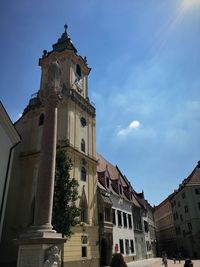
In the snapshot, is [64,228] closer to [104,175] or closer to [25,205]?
[25,205]

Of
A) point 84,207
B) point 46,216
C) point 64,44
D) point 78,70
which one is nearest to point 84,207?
point 84,207

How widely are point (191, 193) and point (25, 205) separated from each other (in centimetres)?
3731

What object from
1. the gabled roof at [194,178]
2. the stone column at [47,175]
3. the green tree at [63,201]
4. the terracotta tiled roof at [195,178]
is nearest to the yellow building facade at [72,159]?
the green tree at [63,201]

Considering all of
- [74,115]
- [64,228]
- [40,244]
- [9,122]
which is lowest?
[40,244]

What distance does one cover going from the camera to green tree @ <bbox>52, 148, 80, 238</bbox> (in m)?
19.0

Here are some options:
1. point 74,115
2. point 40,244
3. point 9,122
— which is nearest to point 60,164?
point 9,122

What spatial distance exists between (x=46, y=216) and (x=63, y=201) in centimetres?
1002

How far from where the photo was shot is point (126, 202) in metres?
38.7

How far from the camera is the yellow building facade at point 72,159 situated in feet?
81.8

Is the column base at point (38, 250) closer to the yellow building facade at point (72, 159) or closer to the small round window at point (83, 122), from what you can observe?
the yellow building facade at point (72, 159)

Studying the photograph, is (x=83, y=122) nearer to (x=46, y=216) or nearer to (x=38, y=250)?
(x=46, y=216)

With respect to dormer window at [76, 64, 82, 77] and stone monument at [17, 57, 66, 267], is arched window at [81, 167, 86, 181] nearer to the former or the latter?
dormer window at [76, 64, 82, 77]

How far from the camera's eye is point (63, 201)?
795 inches


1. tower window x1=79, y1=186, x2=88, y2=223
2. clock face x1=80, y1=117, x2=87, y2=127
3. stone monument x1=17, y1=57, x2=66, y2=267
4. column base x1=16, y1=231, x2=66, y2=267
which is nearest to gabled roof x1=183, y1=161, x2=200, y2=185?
clock face x1=80, y1=117, x2=87, y2=127
